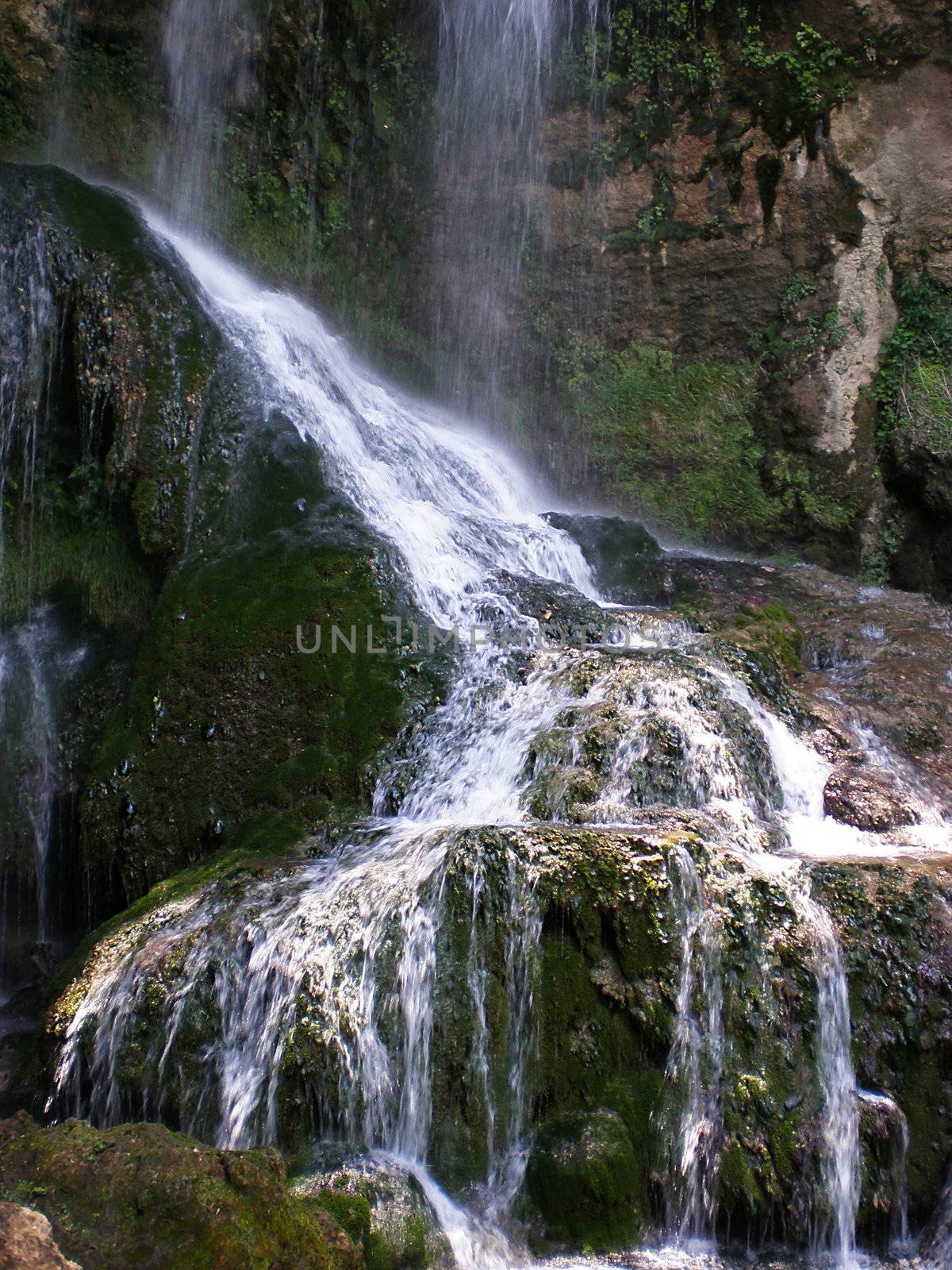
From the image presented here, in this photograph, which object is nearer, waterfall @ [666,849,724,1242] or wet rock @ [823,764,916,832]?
waterfall @ [666,849,724,1242]

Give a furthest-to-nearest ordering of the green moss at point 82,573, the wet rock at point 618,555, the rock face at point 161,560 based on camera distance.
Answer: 1. the wet rock at point 618,555
2. the green moss at point 82,573
3. the rock face at point 161,560

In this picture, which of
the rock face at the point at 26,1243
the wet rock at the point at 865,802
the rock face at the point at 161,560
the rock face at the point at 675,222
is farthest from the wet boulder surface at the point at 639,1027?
the rock face at the point at 675,222

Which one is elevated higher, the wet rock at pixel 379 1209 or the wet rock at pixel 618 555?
the wet rock at pixel 618 555

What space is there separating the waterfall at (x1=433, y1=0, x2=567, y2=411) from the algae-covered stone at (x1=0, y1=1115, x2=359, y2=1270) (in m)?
10.5

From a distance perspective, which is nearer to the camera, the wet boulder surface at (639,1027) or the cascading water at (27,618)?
the wet boulder surface at (639,1027)

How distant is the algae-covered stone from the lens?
2.51m

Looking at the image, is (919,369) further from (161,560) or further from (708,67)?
(161,560)

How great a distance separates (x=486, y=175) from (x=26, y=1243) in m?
12.4

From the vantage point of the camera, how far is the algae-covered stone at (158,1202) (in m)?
2.51

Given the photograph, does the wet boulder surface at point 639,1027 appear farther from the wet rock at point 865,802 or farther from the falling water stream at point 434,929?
the wet rock at point 865,802

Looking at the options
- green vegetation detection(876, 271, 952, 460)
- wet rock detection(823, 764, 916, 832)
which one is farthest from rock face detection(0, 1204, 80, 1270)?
green vegetation detection(876, 271, 952, 460)

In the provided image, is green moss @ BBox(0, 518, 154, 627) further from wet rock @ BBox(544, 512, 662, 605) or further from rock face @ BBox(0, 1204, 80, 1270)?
rock face @ BBox(0, 1204, 80, 1270)

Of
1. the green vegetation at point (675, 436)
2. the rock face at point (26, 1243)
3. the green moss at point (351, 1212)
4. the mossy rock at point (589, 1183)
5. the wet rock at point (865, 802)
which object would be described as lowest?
the mossy rock at point (589, 1183)

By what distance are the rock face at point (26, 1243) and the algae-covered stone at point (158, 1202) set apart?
18 centimetres
